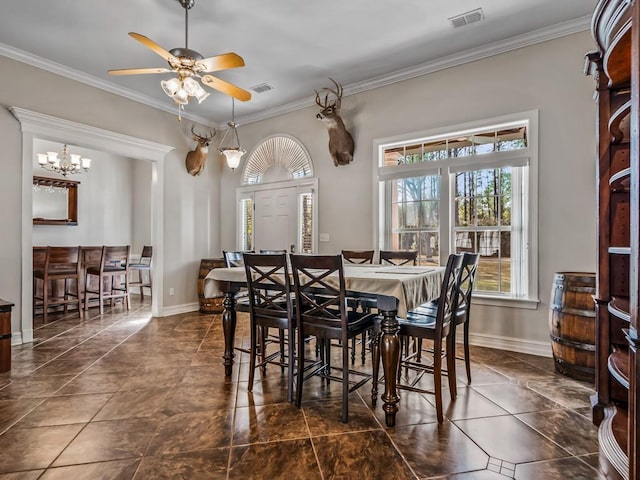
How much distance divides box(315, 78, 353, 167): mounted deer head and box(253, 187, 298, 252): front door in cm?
96

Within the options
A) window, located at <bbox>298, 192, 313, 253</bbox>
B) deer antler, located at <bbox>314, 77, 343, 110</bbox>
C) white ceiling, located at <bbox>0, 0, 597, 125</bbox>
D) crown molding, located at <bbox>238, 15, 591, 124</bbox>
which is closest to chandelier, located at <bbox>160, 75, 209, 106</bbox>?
white ceiling, located at <bbox>0, 0, 597, 125</bbox>

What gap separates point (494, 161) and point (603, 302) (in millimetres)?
2103

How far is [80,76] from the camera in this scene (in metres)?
4.31

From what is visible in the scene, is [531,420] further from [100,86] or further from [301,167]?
[100,86]

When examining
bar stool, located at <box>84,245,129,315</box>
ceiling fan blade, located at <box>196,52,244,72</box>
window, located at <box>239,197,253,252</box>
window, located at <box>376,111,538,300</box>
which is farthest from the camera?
window, located at <box>239,197,253,252</box>

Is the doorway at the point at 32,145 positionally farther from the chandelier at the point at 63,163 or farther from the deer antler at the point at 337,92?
the deer antler at the point at 337,92

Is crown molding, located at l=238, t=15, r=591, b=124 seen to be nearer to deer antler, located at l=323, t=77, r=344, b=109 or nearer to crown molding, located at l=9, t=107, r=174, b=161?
deer antler, located at l=323, t=77, r=344, b=109

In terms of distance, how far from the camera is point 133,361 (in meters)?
3.26

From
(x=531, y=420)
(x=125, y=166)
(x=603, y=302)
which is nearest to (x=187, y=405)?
(x=531, y=420)

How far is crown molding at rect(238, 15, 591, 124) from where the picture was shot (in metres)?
3.30

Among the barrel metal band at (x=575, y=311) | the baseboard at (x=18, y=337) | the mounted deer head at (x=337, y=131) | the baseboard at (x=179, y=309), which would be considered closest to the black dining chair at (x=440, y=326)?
the barrel metal band at (x=575, y=311)

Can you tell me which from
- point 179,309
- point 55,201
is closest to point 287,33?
point 179,309

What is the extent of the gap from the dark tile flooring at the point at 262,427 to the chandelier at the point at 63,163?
383cm

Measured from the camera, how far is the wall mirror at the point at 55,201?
6.29 metres
